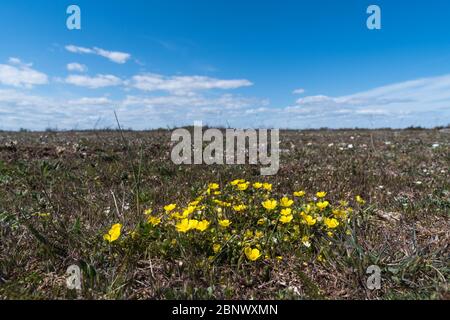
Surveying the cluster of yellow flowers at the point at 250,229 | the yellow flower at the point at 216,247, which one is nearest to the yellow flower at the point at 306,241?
the cluster of yellow flowers at the point at 250,229

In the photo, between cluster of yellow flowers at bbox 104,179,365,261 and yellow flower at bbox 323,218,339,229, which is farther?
yellow flower at bbox 323,218,339,229

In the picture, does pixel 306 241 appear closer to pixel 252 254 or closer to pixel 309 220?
pixel 309 220

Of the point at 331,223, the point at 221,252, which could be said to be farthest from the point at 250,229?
the point at 331,223

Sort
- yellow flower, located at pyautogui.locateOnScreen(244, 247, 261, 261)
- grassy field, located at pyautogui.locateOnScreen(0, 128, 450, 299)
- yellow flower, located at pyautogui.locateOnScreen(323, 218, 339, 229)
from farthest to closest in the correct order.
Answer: yellow flower, located at pyautogui.locateOnScreen(323, 218, 339, 229) < yellow flower, located at pyautogui.locateOnScreen(244, 247, 261, 261) < grassy field, located at pyautogui.locateOnScreen(0, 128, 450, 299)

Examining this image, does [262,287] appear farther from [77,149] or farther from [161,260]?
[77,149]

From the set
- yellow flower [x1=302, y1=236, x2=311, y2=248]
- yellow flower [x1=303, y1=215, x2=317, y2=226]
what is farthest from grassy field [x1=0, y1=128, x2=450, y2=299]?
yellow flower [x1=303, y1=215, x2=317, y2=226]

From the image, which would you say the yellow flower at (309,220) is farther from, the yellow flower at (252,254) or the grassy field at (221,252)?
the yellow flower at (252,254)

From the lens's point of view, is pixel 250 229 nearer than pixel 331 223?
No

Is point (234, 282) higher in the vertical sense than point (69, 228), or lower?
lower

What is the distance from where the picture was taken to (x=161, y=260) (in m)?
3.23

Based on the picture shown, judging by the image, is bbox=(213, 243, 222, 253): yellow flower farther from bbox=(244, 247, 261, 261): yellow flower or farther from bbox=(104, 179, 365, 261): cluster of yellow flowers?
bbox=(244, 247, 261, 261): yellow flower
